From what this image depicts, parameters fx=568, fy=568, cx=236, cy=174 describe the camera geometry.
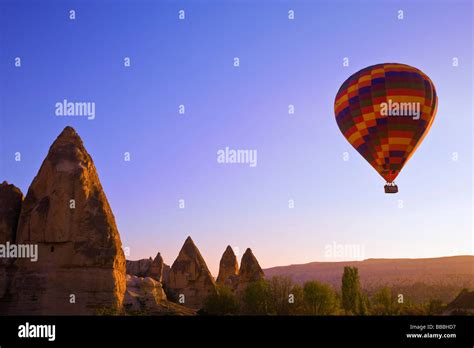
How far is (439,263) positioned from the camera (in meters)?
145

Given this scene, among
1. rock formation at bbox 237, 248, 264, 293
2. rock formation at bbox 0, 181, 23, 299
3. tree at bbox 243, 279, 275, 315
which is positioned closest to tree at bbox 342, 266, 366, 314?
tree at bbox 243, 279, 275, 315

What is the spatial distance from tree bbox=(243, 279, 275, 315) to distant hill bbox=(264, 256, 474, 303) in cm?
5444

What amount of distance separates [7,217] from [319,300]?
69.3ft

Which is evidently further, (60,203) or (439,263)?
(439,263)

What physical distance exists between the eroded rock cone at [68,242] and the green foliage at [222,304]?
1382 cm

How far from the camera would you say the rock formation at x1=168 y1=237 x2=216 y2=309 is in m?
57.7

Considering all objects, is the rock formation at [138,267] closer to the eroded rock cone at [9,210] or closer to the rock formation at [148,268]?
the rock formation at [148,268]

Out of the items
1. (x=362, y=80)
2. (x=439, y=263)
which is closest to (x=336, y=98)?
(x=362, y=80)

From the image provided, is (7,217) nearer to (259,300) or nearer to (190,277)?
(259,300)

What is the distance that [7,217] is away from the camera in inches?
1276

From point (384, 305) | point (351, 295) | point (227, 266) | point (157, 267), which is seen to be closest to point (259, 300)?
point (351, 295)
